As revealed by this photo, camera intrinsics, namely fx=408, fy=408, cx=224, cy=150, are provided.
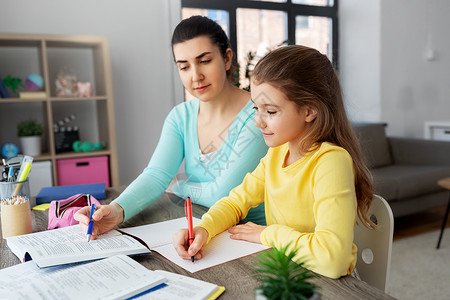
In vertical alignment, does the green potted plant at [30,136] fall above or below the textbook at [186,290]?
above

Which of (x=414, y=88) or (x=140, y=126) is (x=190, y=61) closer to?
(x=140, y=126)

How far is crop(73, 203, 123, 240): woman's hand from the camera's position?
1002 millimetres

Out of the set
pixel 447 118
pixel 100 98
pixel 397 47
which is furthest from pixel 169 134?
pixel 447 118

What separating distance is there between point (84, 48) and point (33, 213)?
2205 mm

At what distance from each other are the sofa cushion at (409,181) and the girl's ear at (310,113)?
2.08 metres

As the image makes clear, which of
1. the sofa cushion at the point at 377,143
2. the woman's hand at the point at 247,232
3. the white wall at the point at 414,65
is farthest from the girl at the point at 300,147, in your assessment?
the white wall at the point at 414,65

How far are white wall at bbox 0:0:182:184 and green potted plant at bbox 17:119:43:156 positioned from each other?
0.69m

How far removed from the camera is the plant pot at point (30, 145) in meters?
2.79

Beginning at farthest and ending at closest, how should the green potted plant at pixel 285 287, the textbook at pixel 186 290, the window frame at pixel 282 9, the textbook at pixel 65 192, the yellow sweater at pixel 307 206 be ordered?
the window frame at pixel 282 9 < the textbook at pixel 65 192 < the yellow sweater at pixel 307 206 < the textbook at pixel 186 290 < the green potted plant at pixel 285 287

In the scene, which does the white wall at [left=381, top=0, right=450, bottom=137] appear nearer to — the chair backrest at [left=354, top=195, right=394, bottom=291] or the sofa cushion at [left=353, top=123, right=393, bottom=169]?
the sofa cushion at [left=353, top=123, right=393, bottom=169]

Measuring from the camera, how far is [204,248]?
2.99ft

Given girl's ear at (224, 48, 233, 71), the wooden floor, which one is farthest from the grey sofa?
girl's ear at (224, 48, 233, 71)

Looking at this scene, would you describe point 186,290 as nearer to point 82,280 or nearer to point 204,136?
point 82,280

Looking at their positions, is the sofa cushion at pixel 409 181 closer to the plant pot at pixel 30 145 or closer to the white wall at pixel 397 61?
the white wall at pixel 397 61
